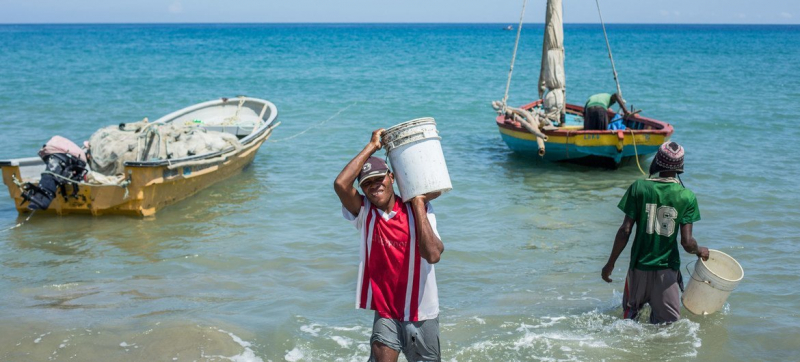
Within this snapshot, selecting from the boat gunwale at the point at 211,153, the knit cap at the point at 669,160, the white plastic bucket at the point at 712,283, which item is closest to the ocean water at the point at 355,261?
the white plastic bucket at the point at 712,283

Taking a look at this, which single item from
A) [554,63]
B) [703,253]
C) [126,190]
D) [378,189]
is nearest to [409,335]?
[378,189]

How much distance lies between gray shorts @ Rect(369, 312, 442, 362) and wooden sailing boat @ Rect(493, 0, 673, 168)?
29.8 feet

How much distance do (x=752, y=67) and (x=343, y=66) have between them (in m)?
22.5

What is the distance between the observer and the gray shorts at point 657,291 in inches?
209

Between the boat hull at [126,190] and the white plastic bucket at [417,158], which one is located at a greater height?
the white plastic bucket at [417,158]

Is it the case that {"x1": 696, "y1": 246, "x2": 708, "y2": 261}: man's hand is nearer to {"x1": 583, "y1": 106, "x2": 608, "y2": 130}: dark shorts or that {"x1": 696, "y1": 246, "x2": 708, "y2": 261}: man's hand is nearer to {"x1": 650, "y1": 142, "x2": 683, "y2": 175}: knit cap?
{"x1": 650, "y1": 142, "x2": 683, "y2": 175}: knit cap

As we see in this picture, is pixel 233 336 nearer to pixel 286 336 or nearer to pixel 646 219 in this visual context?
pixel 286 336

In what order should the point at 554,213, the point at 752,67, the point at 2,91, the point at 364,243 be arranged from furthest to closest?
the point at 752,67 < the point at 2,91 < the point at 554,213 < the point at 364,243

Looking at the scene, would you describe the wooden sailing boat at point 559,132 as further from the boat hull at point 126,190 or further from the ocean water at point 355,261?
the boat hull at point 126,190

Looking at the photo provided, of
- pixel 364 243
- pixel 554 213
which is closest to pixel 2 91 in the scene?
pixel 554 213

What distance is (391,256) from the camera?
13.0 feet

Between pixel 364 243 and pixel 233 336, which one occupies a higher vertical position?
pixel 364 243

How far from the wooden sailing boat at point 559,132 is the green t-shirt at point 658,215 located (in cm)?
757

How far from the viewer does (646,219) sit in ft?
16.9
